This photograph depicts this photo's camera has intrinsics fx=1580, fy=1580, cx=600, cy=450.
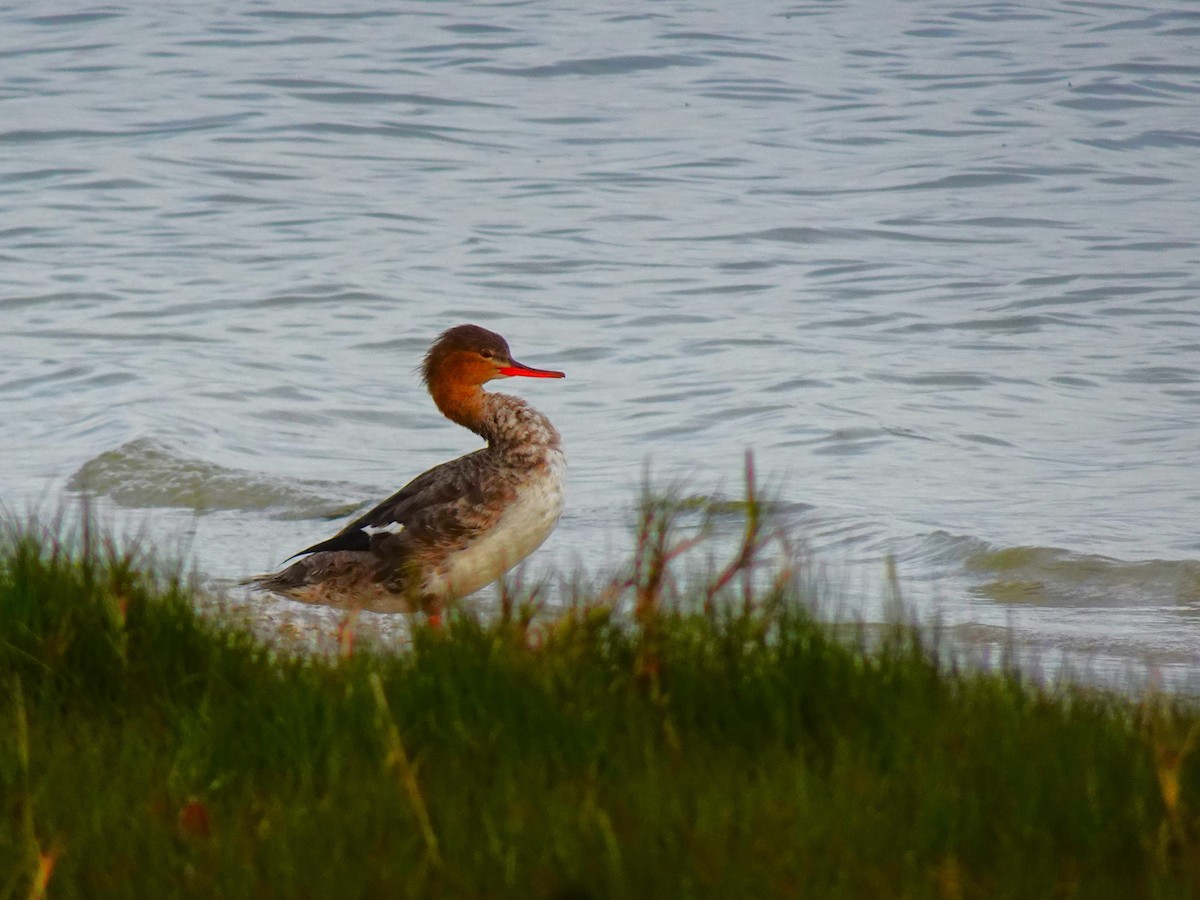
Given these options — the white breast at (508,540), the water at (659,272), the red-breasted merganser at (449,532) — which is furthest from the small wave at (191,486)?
the white breast at (508,540)

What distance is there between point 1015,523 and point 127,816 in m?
6.28

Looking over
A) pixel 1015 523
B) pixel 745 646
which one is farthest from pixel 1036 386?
pixel 745 646

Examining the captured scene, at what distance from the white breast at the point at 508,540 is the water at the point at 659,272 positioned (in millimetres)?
733

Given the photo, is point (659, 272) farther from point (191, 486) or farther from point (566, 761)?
point (566, 761)

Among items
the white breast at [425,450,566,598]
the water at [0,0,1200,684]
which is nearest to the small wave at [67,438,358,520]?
the water at [0,0,1200,684]

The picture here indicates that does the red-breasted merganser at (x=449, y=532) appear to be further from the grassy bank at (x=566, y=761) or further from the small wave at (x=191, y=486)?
the small wave at (x=191, y=486)

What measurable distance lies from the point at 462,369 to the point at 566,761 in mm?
4168

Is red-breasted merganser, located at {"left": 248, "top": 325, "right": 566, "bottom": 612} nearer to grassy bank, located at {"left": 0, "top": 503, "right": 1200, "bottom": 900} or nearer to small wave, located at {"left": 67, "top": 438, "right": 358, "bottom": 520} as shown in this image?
grassy bank, located at {"left": 0, "top": 503, "right": 1200, "bottom": 900}

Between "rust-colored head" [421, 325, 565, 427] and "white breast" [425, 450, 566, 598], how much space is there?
2.74ft

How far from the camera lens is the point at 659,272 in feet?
51.5

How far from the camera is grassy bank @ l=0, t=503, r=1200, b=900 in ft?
9.10

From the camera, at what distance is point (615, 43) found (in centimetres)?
2577

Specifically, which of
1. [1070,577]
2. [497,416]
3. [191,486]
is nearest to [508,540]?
[497,416]

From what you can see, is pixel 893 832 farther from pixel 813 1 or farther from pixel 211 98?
pixel 813 1
